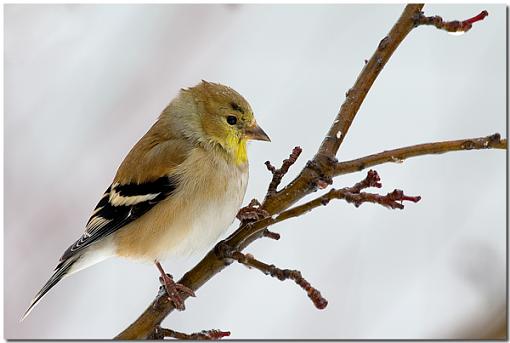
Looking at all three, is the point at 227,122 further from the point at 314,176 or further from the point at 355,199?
the point at 355,199

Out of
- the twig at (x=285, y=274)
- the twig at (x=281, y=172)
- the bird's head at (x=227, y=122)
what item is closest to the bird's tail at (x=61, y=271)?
the bird's head at (x=227, y=122)

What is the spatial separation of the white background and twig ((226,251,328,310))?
2.19ft

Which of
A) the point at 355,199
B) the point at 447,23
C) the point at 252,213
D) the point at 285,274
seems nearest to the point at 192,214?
the point at 252,213

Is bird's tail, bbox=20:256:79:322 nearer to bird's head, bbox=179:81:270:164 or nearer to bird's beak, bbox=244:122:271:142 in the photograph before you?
bird's head, bbox=179:81:270:164

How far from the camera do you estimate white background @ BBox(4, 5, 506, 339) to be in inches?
100

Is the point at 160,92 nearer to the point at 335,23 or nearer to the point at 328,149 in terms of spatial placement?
the point at 335,23

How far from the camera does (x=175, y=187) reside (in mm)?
2406

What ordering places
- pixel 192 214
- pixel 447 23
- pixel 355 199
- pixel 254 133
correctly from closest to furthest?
1. pixel 355 199
2. pixel 447 23
3. pixel 192 214
4. pixel 254 133

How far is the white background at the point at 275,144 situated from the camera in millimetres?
2545

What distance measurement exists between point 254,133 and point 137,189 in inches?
18.7

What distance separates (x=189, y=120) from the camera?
257cm

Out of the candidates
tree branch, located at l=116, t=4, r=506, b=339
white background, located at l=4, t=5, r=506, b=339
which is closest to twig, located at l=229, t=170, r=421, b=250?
tree branch, located at l=116, t=4, r=506, b=339

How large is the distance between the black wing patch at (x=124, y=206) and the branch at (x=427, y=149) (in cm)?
81

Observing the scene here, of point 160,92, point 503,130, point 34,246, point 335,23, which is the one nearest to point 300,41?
point 335,23
